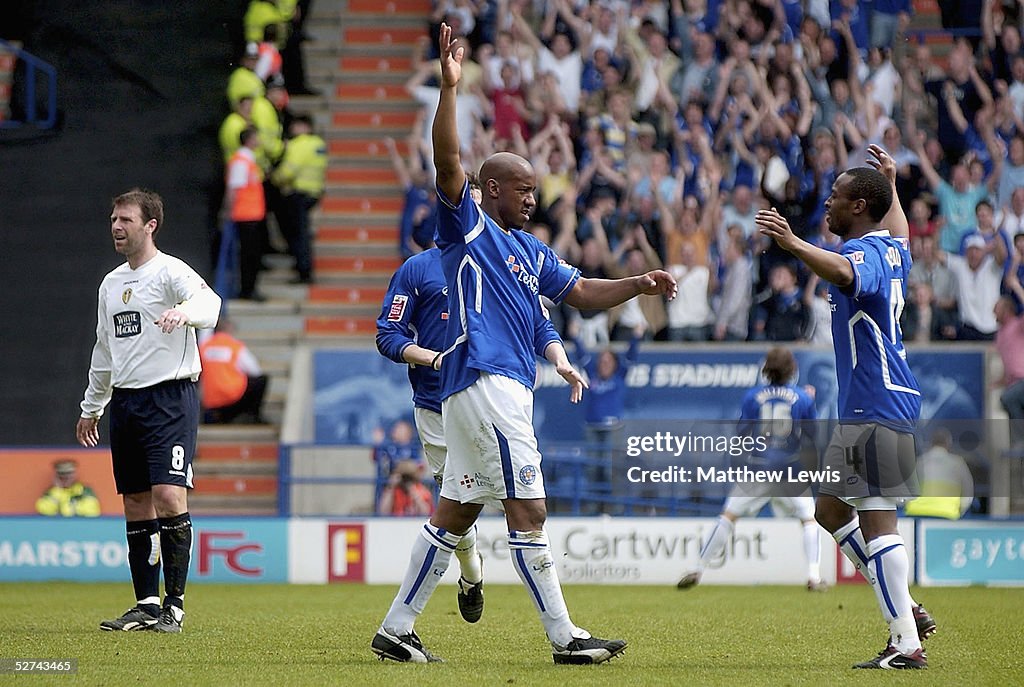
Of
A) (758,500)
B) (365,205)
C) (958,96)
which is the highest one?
(958,96)

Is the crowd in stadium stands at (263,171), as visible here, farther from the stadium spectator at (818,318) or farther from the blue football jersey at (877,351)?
the blue football jersey at (877,351)

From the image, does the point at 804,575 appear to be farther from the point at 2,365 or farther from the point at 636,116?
the point at 2,365

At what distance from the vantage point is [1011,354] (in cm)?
1606

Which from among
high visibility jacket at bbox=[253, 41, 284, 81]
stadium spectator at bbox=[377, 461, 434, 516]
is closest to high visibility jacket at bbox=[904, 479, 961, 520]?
stadium spectator at bbox=[377, 461, 434, 516]

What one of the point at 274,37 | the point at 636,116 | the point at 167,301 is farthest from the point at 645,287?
the point at 274,37

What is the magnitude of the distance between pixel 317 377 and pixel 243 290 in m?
2.37

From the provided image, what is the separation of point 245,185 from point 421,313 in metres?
9.72

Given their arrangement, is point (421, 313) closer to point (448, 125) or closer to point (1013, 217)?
point (448, 125)

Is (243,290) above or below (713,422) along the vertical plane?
above

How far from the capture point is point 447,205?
6.83 m

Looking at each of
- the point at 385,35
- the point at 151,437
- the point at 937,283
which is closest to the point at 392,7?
the point at 385,35

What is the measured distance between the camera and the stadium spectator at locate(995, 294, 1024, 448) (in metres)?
15.7

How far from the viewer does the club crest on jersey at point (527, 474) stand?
22.7ft

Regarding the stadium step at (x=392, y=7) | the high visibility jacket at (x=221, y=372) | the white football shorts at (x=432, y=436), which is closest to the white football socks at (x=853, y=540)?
the white football shorts at (x=432, y=436)
